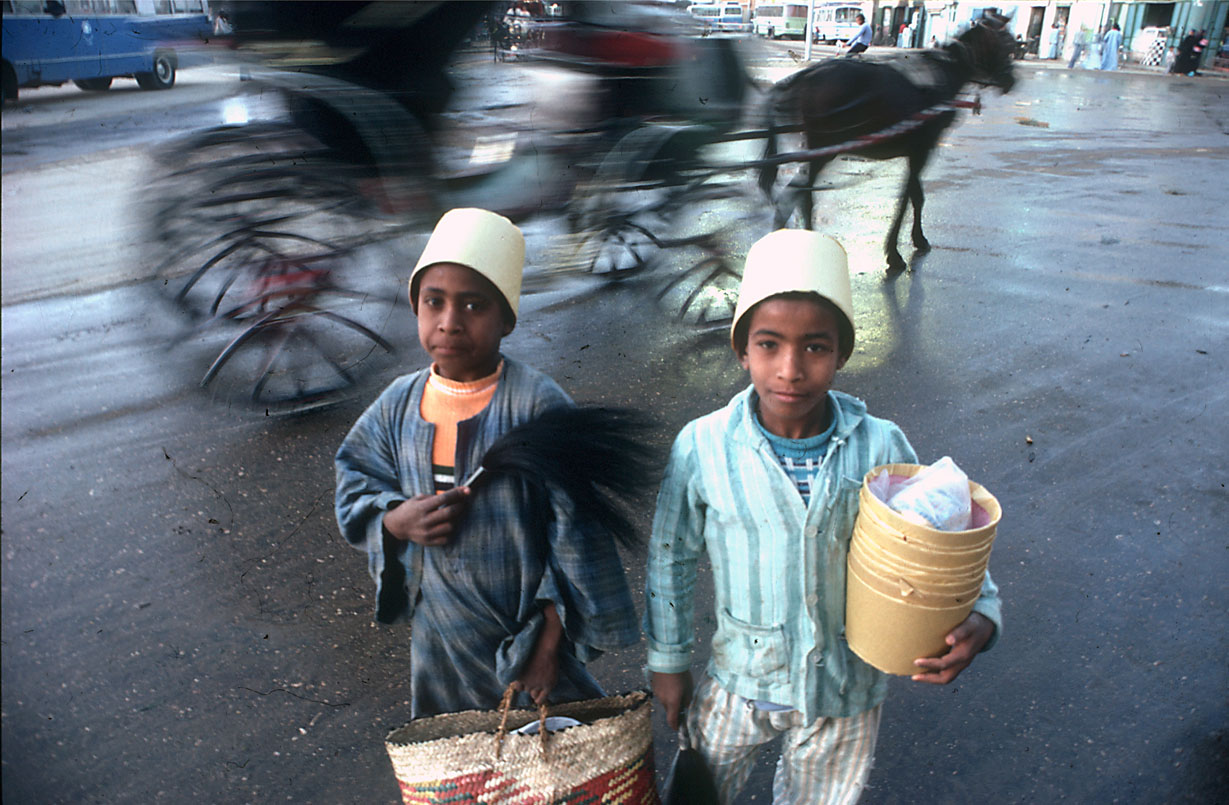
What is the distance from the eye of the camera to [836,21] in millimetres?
9141

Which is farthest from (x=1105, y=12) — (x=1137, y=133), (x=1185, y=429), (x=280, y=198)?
(x=280, y=198)

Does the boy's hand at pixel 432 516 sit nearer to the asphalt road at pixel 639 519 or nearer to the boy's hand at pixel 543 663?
the boy's hand at pixel 543 663

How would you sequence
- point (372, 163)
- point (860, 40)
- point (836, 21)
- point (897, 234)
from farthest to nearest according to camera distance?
point (836, 21) → point (860, 40) → point (897, 234) → point (372, 163)

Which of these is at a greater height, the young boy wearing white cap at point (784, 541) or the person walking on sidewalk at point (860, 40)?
the person walking on sidewalk at point (860, 40)

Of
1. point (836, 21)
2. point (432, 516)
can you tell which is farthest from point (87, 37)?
point (836, 21)

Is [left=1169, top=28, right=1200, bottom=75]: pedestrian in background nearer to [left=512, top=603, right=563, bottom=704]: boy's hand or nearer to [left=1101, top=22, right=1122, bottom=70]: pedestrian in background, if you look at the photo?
[left=1101, top=22, right=1122, bottom=70]: pedestrian in background

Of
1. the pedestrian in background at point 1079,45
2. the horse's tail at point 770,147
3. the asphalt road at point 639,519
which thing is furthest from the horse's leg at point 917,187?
the pedestrian in background at point 1079,45

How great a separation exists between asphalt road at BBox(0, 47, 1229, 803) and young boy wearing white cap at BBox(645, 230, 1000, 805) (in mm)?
288

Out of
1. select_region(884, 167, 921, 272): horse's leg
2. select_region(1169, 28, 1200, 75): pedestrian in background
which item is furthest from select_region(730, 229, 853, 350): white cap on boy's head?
select_region(1169, 28, 1200, 75): pedestrian in background

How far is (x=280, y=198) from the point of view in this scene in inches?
135

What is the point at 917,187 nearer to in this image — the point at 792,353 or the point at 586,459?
the point at 792,353

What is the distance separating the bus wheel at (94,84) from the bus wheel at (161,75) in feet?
0.97

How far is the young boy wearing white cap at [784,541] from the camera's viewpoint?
53.0 inches

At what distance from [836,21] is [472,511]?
369 inches
